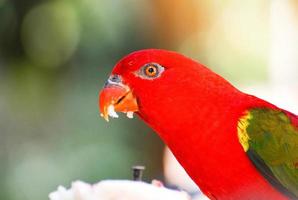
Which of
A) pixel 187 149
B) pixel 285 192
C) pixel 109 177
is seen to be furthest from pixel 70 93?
pixel 285 192

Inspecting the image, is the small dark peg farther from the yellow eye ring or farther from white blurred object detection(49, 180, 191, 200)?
the yellow eye ring

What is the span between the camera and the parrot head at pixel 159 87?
90cm

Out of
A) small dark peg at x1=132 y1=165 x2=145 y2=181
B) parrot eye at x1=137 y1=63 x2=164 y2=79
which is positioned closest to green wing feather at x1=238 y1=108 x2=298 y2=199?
parrot eye at x1=137 y1=63 x2=164 y2=79

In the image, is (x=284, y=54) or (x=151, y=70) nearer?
(x=151, y=70)

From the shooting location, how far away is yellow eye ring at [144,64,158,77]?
0.90 metres

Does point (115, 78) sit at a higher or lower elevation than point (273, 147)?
higher

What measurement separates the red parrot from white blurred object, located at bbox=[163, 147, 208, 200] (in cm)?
13

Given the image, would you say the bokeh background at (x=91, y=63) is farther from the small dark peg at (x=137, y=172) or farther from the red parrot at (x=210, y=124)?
the red parrot at (x=210, y=124)

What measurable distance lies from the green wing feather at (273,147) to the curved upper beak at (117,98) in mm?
166

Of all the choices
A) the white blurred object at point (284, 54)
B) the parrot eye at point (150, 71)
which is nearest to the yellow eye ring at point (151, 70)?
the parrot eye at point (150, 71)

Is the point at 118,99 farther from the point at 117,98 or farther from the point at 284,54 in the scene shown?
the point at 284,54

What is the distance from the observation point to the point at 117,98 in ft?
2.96

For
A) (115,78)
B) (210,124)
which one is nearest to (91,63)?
(115,78)

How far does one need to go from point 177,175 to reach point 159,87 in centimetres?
22
